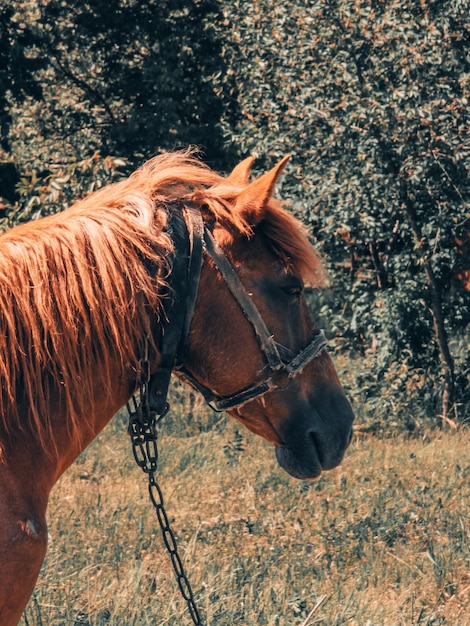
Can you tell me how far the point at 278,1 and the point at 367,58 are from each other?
119 centimetres

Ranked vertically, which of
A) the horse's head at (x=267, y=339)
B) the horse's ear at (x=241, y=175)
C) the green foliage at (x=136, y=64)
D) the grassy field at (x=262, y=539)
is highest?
the horse's ear at (x=241, y=175)

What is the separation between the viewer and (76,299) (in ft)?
7.76

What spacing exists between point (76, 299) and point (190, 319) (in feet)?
1.13

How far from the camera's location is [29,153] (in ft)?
42.7

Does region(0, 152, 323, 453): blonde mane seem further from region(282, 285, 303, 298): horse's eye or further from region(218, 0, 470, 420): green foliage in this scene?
region(218, 0, 470, 420): green foliage

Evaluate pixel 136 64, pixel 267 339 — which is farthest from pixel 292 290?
pixel 136 64

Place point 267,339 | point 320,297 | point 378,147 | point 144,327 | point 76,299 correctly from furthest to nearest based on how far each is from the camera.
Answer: point 320,297, point 378,147, point 267,339, point 144,327, point 76,299

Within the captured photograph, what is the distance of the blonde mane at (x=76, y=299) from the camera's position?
7.52 feet

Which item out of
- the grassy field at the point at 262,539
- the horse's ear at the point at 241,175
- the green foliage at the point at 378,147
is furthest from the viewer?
the green foliage at the point at 378,147

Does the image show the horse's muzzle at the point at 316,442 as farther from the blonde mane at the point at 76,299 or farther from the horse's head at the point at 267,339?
the blonde mane at the point at 76,299

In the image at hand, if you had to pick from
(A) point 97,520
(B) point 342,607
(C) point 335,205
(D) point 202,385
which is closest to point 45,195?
(C) point 335,205

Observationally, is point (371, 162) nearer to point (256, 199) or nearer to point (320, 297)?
point (320, 297)

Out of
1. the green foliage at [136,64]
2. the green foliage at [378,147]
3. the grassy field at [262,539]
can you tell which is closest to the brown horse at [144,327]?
the grassy field at [262,539]

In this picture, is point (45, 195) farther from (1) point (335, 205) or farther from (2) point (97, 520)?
(2) point (97, 520)
